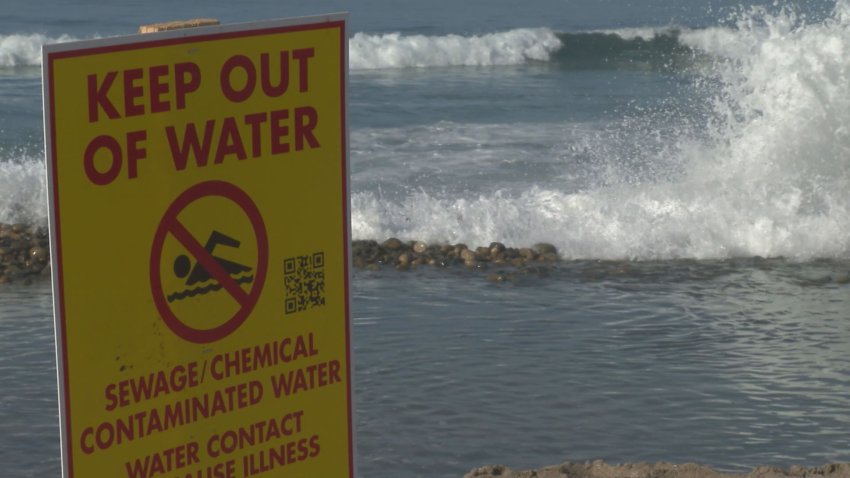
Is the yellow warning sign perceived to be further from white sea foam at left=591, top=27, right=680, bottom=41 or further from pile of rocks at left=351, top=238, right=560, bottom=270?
white sea foam at left=591, top=27, right=680, bottom=41

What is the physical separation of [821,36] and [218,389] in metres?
13.1

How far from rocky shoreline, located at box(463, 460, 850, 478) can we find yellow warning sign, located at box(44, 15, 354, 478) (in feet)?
12.7

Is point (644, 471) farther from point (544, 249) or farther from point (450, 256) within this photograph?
point (544, 249)

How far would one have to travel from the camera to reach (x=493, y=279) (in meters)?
10.5

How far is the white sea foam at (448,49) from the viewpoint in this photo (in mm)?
25109

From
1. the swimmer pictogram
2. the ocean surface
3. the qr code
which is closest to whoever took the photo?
the swimmer pictogram

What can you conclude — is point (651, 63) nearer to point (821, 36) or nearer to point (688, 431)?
point (821, 36)

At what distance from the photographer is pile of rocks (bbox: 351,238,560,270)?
1096cm

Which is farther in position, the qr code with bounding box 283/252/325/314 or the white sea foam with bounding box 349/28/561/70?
the white sea foam with bounding box 349/28/561/70

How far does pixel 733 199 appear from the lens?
42.3 ft

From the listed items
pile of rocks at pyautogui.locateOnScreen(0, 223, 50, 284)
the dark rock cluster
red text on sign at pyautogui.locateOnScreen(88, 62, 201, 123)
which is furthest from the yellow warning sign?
the dark rock cluster

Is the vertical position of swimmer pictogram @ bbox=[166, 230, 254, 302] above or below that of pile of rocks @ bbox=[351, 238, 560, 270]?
above

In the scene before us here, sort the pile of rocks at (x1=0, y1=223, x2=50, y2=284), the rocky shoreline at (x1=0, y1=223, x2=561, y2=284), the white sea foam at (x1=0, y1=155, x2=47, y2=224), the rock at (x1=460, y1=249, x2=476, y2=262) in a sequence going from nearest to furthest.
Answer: the pile of rocks at (x1=0, y1=223, x2=50, y2=284), the rocky shoreline at (x1=0, y1=223, x2=561, y2=284), the rock at (x1=460, y1=249, x2=476, y2=262), the white sea foam at (x1=0, y1=155, x2=47, y2=224)

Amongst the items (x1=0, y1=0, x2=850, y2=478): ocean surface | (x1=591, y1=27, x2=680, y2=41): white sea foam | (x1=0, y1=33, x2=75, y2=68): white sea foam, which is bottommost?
(x1=0, y1=0, x2=850, y2=478): ocean surface
